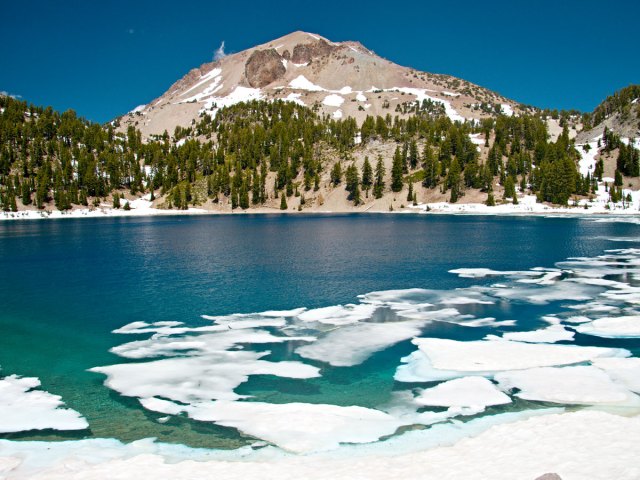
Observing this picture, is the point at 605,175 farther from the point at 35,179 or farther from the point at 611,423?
the point at 35,179

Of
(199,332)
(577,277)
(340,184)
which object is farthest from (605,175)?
(199,332)

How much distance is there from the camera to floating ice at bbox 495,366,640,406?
15031 mm

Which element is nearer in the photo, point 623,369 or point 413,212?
point 623,369

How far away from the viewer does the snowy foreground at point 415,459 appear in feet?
36.7

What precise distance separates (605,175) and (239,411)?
18692cm

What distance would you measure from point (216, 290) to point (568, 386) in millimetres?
24258

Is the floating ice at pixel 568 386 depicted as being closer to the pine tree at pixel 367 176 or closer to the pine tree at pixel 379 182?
the pine tree at pixel 379 182

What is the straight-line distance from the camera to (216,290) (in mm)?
34625

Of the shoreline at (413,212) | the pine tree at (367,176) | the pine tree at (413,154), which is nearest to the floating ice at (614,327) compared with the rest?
the shoreline at (413,212)

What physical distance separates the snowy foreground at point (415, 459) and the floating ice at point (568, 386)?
5.20ft

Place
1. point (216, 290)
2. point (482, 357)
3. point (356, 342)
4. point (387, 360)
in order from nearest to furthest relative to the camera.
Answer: point (482, 357) → point (387, 360) → point (356, 342) → point (216, 290)

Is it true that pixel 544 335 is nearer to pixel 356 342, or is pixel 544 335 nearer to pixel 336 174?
pixel 356 342

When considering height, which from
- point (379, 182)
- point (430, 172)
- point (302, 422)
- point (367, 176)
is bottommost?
point (302, 422)

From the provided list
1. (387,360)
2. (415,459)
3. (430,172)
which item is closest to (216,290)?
(387,360)
